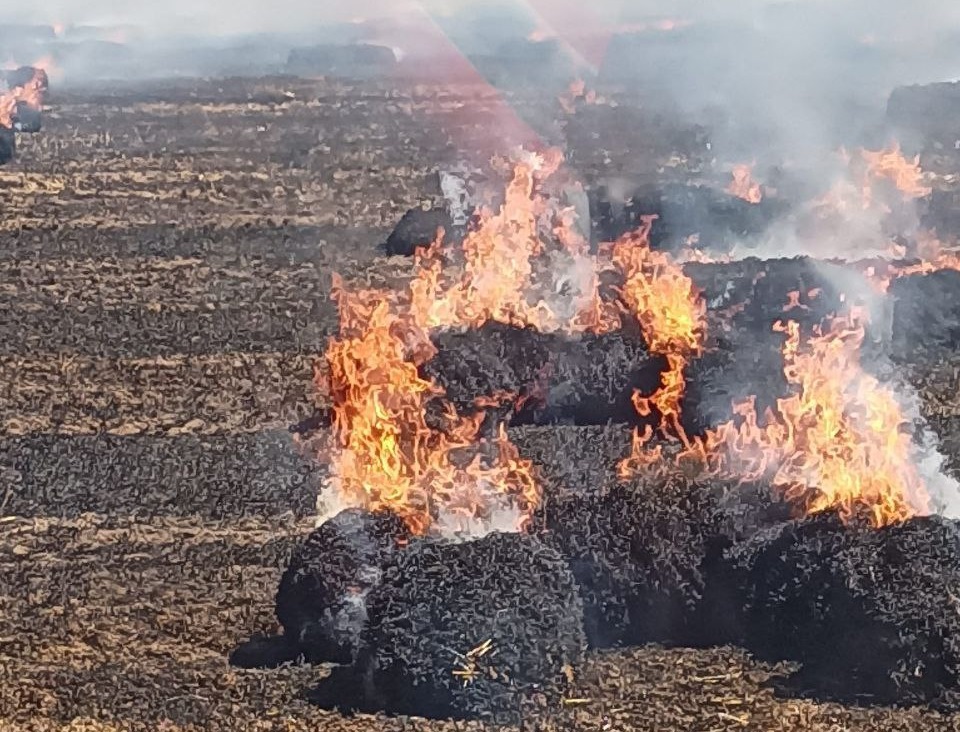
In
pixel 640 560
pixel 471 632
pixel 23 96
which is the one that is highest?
pixel 23 96

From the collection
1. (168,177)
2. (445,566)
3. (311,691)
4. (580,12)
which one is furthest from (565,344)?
(580,12)

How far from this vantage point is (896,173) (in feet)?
57.6

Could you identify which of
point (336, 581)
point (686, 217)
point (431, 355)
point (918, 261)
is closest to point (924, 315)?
point (918, 261)

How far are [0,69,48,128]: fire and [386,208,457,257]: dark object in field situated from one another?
31.6 feet

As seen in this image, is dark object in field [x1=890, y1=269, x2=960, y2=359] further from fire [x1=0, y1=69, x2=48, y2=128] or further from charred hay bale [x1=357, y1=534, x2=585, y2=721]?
fire [x1=0, y1=69, x2=48, y2=128]

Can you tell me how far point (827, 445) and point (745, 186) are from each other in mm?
9107

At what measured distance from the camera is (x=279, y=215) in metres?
17.1

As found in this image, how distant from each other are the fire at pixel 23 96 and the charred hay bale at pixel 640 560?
1676 cm

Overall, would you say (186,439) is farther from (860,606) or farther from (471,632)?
(860,606)

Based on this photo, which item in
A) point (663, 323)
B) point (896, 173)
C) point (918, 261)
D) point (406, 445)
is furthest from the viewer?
point (896, 173)

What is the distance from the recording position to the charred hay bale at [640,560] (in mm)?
7969

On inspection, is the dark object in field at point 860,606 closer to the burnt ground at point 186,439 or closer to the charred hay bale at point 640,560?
the burnt ground at point 186,439

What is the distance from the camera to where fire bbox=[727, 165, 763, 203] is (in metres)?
16.1

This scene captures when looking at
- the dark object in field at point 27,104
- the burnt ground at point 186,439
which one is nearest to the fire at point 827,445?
the burnt ground at point 186,439
